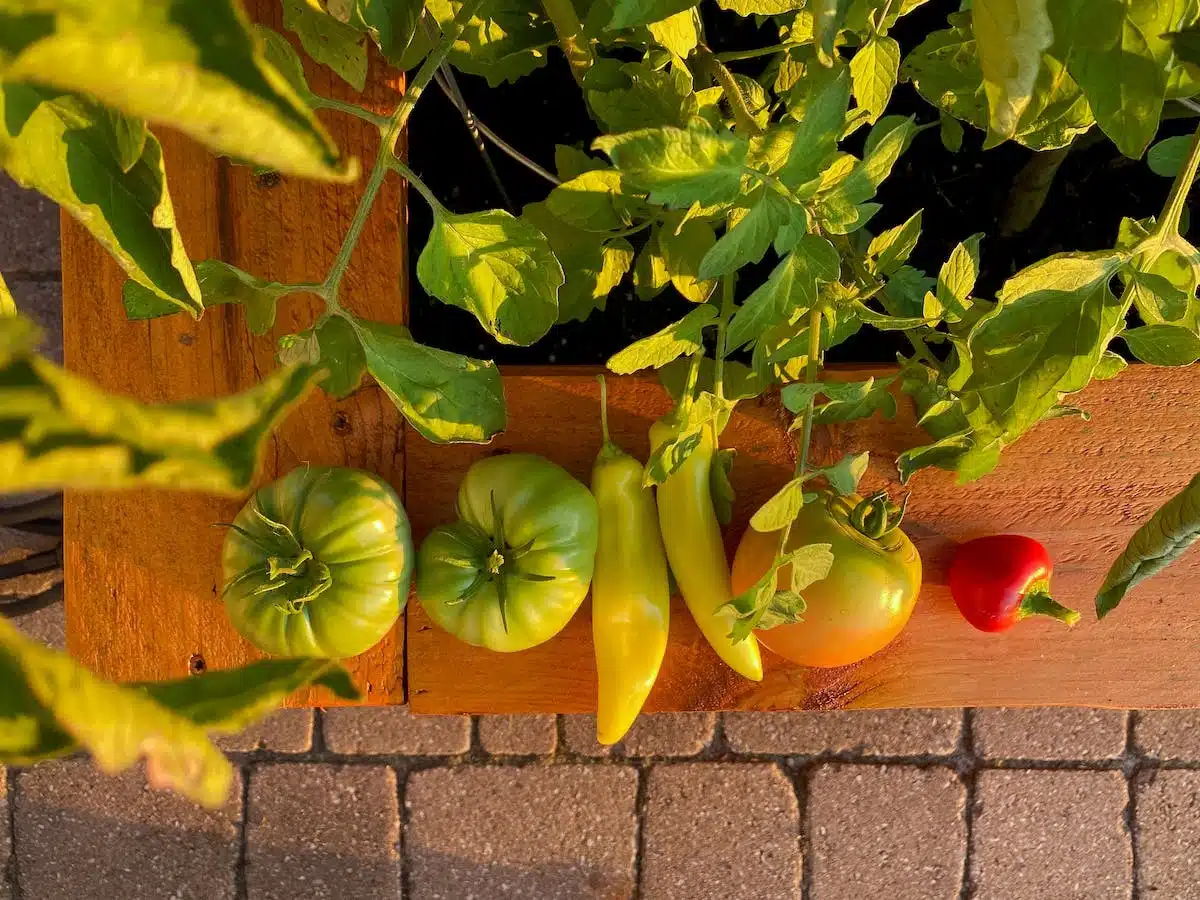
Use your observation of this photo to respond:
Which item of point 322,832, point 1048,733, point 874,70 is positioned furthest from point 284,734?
point 874,70

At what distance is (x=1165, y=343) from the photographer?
1.85 feet

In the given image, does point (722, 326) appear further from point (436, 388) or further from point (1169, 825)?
point (1169, 825)

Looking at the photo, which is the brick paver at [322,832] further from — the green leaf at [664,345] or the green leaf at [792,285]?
the green leaf at [792,285]

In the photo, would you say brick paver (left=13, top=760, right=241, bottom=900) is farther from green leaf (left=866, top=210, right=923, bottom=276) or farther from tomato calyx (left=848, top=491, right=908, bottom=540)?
green leaf (left=866, top=210, right=923, bottom=276)

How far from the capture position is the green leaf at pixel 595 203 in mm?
607

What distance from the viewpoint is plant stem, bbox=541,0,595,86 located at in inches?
23.1

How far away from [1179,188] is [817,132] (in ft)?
0.64

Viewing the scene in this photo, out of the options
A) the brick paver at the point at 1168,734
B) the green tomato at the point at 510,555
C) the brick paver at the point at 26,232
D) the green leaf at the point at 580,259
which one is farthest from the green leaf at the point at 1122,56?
the brick paver at the point at 26,232

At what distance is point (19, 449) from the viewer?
0.57 ft

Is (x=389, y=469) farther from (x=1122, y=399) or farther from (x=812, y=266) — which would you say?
(x=1122, y=399)

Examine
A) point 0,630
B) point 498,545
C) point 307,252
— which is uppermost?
point 307,252

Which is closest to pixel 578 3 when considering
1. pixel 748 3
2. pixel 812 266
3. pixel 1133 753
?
pixel 748 3

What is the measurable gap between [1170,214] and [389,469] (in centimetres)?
59

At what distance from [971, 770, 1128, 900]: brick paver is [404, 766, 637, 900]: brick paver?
503 millimetres
